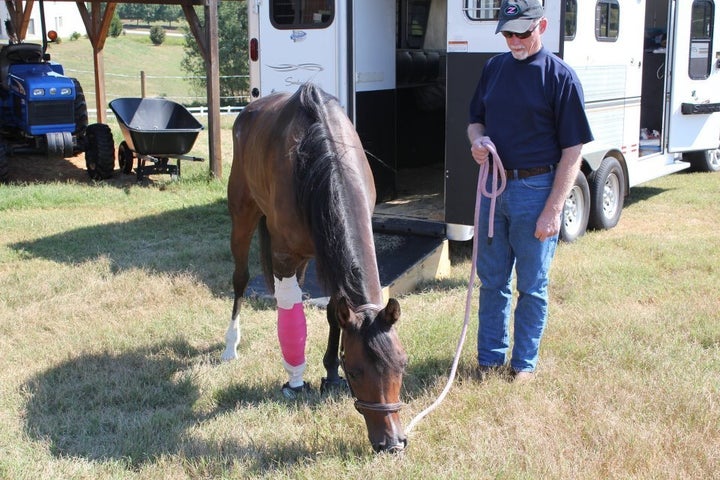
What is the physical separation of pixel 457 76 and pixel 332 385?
3041 mm

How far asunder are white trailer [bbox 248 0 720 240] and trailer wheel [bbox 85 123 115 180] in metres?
4.41

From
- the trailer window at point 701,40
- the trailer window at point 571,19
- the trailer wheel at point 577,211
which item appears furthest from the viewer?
the trailer window at point 701,40

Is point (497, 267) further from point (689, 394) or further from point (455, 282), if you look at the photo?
point (455, 282)

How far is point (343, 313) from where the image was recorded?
2.95m

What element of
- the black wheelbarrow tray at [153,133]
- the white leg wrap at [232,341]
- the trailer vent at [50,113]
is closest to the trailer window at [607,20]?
the white leg wrap at [232,341]

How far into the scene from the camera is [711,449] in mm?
3270

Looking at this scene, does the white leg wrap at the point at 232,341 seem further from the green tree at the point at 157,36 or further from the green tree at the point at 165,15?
the green tree at the point at 165,15

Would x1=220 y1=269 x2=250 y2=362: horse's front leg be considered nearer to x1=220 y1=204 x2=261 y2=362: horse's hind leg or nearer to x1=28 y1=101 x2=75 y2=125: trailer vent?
x1=220 y1=204 x2=261 y2=362: horse's hind leg

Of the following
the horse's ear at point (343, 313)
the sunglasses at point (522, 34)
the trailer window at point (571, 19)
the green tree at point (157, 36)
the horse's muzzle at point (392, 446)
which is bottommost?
the horse's muzzle at point (392, 446)

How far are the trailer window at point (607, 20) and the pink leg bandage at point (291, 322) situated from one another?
14.7 ft

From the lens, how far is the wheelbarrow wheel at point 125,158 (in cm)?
1123

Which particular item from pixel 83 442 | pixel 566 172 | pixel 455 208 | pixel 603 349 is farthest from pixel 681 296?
pixel 83 442

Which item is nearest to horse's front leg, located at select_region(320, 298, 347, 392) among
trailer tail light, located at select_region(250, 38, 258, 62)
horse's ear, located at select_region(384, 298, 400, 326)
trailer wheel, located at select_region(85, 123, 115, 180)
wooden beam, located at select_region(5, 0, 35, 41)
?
horse's ear, located at select_region(384, 298, 400, 326)

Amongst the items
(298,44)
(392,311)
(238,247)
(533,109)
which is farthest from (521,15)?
(298,44)
